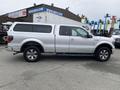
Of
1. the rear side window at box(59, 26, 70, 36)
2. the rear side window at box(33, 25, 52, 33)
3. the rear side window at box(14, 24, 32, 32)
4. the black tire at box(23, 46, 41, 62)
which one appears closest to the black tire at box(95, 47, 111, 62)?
the rear side window at box(59, 26, 70, 36)

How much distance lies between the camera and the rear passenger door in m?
9.40

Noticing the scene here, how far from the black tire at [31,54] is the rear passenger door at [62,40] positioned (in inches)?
41.4

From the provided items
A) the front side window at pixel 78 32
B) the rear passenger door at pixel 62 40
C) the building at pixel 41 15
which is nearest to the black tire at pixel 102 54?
the front side window at pixel 78 32

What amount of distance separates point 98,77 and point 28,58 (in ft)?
12.7

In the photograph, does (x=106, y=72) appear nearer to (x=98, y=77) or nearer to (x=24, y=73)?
(x=98, y=77)

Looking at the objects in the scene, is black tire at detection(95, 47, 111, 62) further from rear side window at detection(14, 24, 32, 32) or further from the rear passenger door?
rear side window at detection(14, 24, 32, 32)

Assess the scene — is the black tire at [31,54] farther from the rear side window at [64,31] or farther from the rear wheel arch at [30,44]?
the rear side window at [64,31]

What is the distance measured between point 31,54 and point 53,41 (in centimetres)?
125

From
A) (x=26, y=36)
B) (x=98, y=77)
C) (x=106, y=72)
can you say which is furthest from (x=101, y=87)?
(x=26, y=36)

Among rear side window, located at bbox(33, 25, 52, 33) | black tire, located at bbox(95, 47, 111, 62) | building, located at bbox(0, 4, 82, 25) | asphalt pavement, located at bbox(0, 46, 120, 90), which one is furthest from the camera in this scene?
building, located at bbox(0, 4, 82, 25)

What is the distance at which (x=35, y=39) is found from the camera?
916 centimetres

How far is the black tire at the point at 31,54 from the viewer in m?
9.19

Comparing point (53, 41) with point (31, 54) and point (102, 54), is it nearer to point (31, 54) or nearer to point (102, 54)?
point (31, 54)

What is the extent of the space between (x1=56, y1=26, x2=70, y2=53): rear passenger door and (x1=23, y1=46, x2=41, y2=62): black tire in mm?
1052
